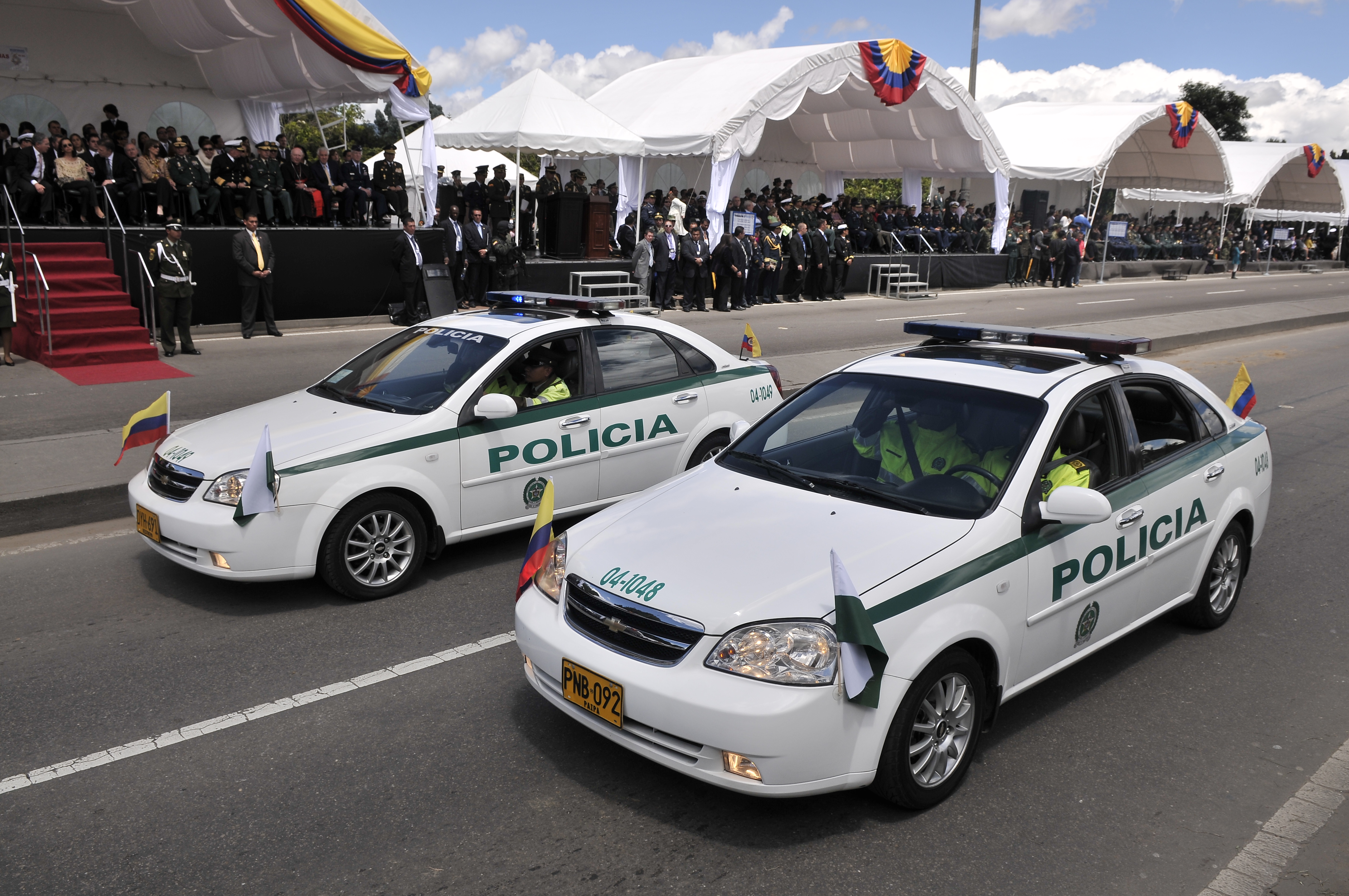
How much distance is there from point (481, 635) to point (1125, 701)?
3.33 m

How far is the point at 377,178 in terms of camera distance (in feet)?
65.0

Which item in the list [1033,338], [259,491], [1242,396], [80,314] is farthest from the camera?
[80,314]

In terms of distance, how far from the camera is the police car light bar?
515 cm

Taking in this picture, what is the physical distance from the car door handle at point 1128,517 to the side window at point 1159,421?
0.31 meters

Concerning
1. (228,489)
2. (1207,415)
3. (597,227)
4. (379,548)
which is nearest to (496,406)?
(379,548)

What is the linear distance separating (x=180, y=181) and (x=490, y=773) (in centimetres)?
1578

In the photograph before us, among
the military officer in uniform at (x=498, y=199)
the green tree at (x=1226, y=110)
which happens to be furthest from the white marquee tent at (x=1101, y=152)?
the green tree at (x=1226, y=110)

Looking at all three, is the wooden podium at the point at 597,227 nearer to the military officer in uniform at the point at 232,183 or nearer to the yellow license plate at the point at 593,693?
the military officer in uniform at the point at 232,183

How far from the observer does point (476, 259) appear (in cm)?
1964

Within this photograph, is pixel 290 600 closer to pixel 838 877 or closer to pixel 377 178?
pixel 838 877

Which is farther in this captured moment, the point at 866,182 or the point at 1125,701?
the point at 866,182

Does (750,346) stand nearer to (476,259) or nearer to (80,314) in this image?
(80,314)

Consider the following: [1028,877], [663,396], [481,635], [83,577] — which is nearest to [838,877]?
[1028,877]

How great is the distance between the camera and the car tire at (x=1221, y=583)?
580 centimetres
